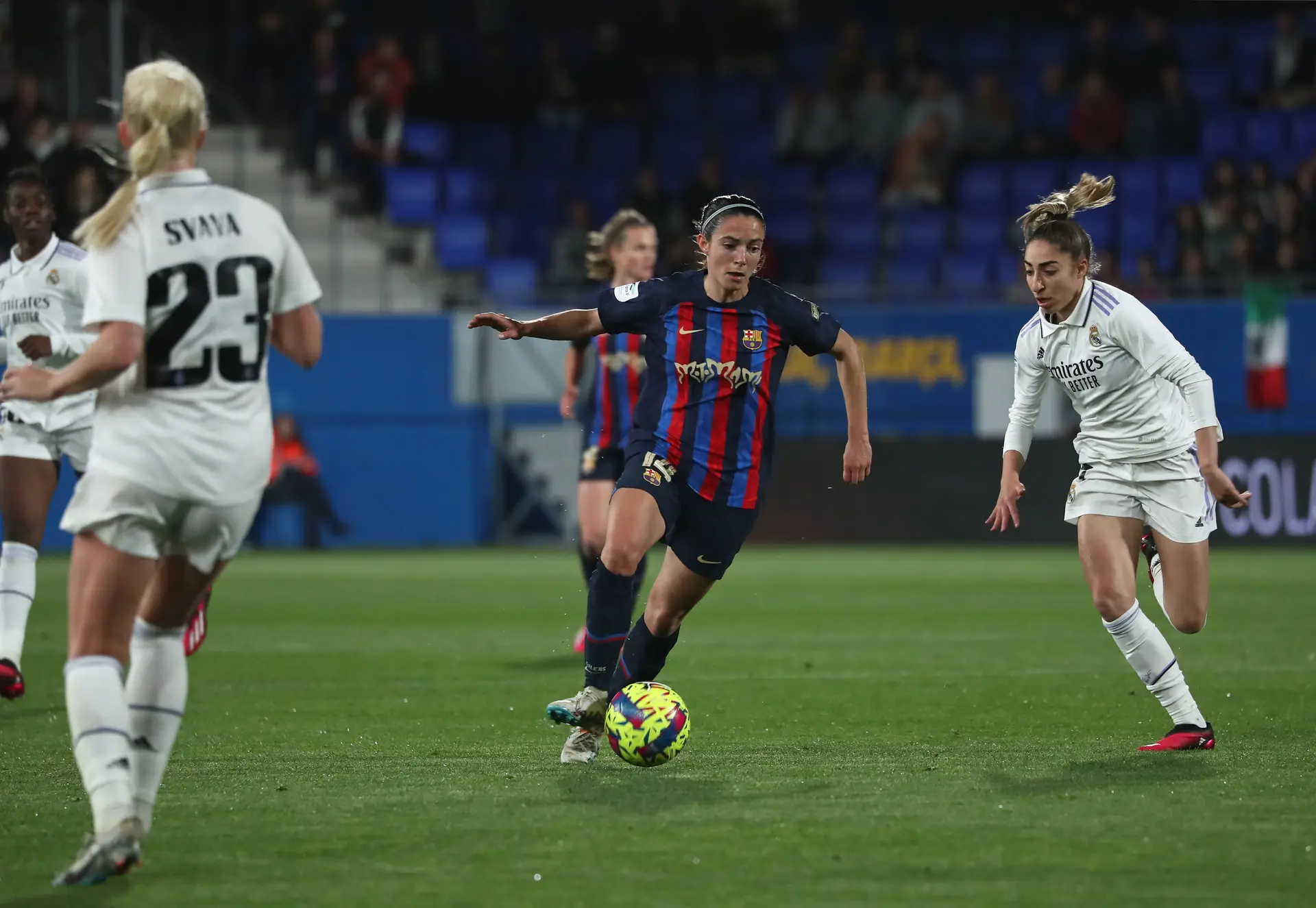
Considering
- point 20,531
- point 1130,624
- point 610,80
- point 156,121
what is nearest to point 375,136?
point 610,80

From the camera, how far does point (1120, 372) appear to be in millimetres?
7215

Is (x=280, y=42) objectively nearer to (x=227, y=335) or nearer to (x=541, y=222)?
(x=541, y=222)

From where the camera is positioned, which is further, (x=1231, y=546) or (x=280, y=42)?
(x=280, y=42)

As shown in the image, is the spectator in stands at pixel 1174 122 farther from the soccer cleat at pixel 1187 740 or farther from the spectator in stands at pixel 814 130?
the soccer cleat at pixel 1187 740

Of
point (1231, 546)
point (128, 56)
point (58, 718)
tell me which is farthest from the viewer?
point (128, 56)

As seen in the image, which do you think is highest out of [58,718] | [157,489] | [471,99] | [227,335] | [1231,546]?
[471,99]

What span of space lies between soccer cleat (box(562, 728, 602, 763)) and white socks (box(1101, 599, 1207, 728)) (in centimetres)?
203

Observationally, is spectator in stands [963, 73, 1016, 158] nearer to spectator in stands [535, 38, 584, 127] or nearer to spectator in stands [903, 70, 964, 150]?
spectator in stands [903, 70, 964, 150]

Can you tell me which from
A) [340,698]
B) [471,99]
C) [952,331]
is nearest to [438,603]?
[340,698]

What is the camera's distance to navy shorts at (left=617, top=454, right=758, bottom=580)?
267 inches

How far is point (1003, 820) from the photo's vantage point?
18.1 ft

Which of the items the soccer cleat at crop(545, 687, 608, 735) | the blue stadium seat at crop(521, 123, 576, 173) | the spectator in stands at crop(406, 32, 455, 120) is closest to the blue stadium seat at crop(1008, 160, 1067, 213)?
the blue stadium seat at crop(521, 123, 576, 173)

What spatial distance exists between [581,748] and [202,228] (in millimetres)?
2807

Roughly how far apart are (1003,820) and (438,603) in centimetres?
928
